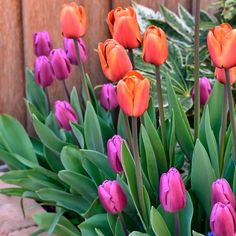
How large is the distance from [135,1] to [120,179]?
0.87m

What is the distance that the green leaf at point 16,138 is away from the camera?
1.67 meters

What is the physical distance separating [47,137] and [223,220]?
2.13 feet

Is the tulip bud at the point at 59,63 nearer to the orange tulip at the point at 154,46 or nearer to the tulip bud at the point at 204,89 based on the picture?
the tulip bud at the point at 204,89

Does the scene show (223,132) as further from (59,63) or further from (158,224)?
(59,63)

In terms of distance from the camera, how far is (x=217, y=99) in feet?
4.81

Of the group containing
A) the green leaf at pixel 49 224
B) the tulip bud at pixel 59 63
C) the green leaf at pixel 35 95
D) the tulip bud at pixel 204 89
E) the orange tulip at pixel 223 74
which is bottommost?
the green leaf at pixel 49 224

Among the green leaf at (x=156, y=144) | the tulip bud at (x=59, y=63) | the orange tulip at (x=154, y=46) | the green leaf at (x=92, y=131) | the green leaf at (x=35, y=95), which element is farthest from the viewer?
the green leaf at (x=35, y=95)

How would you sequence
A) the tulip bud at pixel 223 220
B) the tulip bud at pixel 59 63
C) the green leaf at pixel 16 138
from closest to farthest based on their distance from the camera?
the tulip bud at pixel 223 220 < the tulip bud at pixel 59 63 < the green leaf at pixel 16 138

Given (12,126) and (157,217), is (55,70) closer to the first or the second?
(12,126)

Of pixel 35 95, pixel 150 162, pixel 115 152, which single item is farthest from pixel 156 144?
pixel 35 95

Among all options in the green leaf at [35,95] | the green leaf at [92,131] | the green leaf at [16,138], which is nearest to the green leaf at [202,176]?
the green leaf at [92,131]

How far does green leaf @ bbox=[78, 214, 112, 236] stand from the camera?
1.32 meters

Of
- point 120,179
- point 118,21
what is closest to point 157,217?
point 120,179

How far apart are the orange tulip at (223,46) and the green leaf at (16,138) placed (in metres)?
0.72
